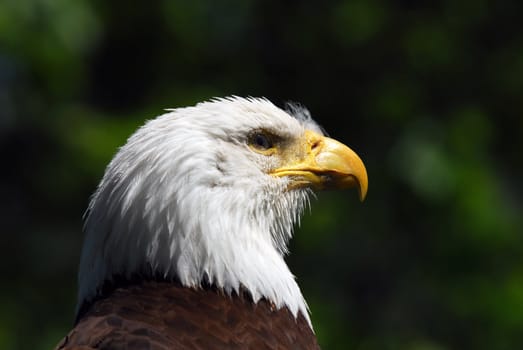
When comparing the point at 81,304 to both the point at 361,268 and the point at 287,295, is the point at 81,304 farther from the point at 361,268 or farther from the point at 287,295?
the point at 361,268

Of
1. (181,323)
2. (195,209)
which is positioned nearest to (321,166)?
(195,209)

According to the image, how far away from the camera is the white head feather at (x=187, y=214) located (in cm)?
346

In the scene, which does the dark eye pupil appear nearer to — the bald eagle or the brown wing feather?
the bald eagle

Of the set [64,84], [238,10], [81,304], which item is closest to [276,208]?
[81,304]

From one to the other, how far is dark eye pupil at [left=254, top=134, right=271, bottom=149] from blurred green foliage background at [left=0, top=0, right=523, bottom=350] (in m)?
2.99

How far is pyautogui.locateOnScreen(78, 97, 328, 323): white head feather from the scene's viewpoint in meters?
3.46

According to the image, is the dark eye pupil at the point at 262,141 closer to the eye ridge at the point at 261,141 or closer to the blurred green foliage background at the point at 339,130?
the eye ridge at the point at 261,141

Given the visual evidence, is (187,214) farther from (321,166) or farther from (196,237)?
(321,166)

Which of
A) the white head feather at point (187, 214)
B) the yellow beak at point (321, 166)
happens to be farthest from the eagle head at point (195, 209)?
the yellow beak at point (321, 166)

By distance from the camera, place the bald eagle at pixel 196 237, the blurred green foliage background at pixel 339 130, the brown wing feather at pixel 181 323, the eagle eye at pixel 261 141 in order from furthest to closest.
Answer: the blurred green foliage background at pixel 339 130, the eagle eye at pixel 261 141, the bald eagle at pixel 196 237, the brown wing feather at pixel 181 323

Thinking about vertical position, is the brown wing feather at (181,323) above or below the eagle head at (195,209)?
below

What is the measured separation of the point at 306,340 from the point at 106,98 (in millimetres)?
5353

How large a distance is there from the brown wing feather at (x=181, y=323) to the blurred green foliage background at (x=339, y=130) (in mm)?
3221

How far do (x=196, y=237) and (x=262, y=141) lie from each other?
0.45m
